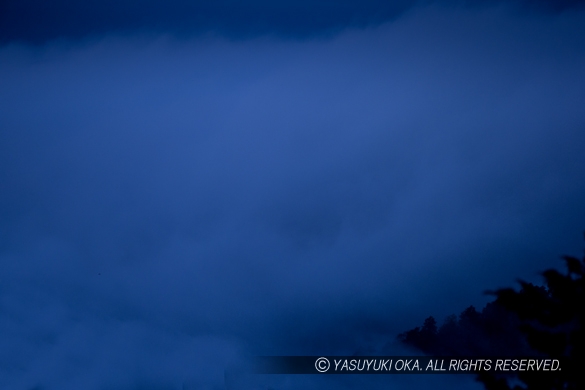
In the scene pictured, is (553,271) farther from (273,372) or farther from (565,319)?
(273,372)

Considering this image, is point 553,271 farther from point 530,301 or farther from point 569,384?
point 569,384

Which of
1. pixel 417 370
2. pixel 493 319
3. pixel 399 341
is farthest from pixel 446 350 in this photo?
pixel 417 370

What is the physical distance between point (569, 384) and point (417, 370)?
13436 millimetres

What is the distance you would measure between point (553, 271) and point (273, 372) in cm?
2280

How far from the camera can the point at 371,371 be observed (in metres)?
22.8

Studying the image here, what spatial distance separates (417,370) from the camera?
72.4 feet

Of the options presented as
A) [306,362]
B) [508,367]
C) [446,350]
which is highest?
[446,350]

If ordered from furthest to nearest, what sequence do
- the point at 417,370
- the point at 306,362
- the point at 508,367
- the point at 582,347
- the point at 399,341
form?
the point at 399,341 < the point at 306,362 < the point at 417,370 < the point at 508,367 < the point at 582,347

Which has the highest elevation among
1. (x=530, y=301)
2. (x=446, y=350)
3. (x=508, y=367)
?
(x=446, y=350)

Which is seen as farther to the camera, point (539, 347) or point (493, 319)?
point (493, 319)

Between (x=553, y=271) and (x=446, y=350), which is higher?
(x=446, y=350)

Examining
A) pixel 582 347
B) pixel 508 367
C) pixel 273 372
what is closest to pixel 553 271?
pixel 582 347

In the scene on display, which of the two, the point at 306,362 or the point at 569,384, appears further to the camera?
the point at 306,362

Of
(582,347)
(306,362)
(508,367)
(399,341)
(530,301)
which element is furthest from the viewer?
(399,341)
